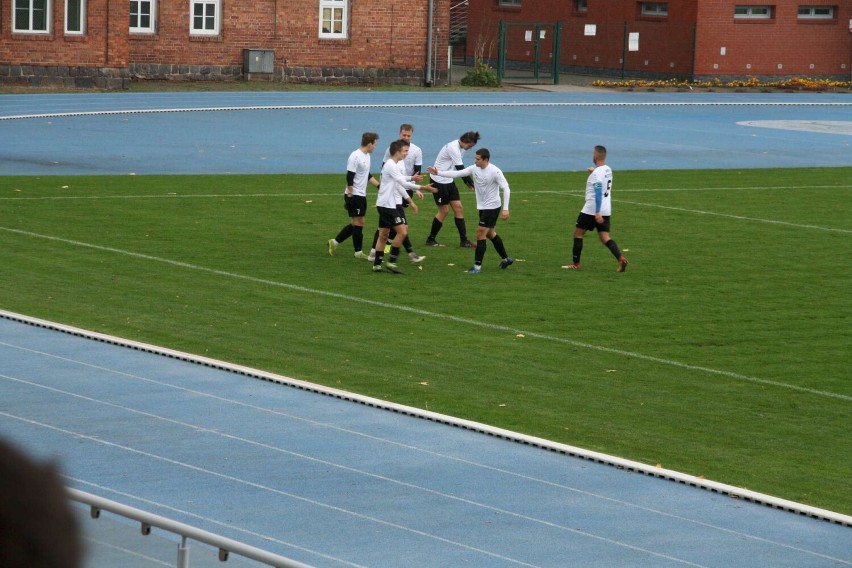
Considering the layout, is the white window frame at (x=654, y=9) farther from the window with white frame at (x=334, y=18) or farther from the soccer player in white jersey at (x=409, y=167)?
the soccer player in white jersey at (x=409, y=167)

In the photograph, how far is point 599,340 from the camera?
13547mm

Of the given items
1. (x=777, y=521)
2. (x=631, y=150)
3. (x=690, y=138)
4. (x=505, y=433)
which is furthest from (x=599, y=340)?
(x=690, y=138)

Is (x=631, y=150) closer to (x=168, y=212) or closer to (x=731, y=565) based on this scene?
(x=168, y=212)

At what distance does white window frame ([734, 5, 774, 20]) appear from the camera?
57.1 metres

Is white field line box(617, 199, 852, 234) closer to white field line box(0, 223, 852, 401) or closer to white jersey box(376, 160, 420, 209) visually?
white jersey box(376, 160, 420, 209)

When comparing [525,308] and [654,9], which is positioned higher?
[654,9]

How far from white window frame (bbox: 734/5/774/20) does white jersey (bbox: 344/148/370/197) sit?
42808mm

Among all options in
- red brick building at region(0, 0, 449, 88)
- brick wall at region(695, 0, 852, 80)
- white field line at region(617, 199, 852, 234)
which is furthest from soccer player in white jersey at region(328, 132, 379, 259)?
brick wall at region(695, 0, 852, 80)

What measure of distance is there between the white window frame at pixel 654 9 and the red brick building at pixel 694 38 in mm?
42


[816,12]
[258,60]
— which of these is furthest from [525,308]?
[816,12]

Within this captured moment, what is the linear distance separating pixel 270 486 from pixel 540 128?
30.5 metres

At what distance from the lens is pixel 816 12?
194 ft

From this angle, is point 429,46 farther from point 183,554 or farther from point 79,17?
point 183,554

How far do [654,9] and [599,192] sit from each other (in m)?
42.8
